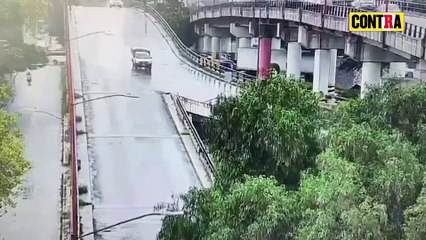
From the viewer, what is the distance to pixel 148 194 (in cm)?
2389

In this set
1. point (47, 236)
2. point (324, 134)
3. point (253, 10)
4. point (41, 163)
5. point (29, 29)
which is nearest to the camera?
point (324, 134)

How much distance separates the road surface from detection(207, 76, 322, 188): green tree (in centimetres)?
865

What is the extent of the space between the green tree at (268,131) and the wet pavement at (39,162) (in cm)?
1173

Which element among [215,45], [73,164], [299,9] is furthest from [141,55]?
[215,45]

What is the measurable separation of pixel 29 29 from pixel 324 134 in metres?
46.8

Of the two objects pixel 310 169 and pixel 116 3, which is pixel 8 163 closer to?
pixel 310 169

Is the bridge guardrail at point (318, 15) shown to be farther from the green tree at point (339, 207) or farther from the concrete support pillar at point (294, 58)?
the green tree at point (339, 207)

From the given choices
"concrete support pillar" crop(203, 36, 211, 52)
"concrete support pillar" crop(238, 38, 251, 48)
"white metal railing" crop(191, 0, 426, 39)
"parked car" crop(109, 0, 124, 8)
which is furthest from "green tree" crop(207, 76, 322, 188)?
"parked car" crop(109, 0, 124, 8)

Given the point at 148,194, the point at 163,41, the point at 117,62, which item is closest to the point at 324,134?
the point at 148,194

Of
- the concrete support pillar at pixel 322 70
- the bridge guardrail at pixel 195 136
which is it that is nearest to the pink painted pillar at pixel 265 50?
the concrete support pillar at pixel 322 70

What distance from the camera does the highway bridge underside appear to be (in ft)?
105

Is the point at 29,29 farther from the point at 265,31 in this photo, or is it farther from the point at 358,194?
the point at 358,194

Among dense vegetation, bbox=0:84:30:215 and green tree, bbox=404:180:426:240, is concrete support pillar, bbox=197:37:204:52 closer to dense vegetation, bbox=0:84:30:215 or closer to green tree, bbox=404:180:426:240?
dense vegetation, bbox=0:84:30:215

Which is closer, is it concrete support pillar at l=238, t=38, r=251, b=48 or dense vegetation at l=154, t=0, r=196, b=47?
concrete support pillar at l=238, t=38, r=251, b=48
